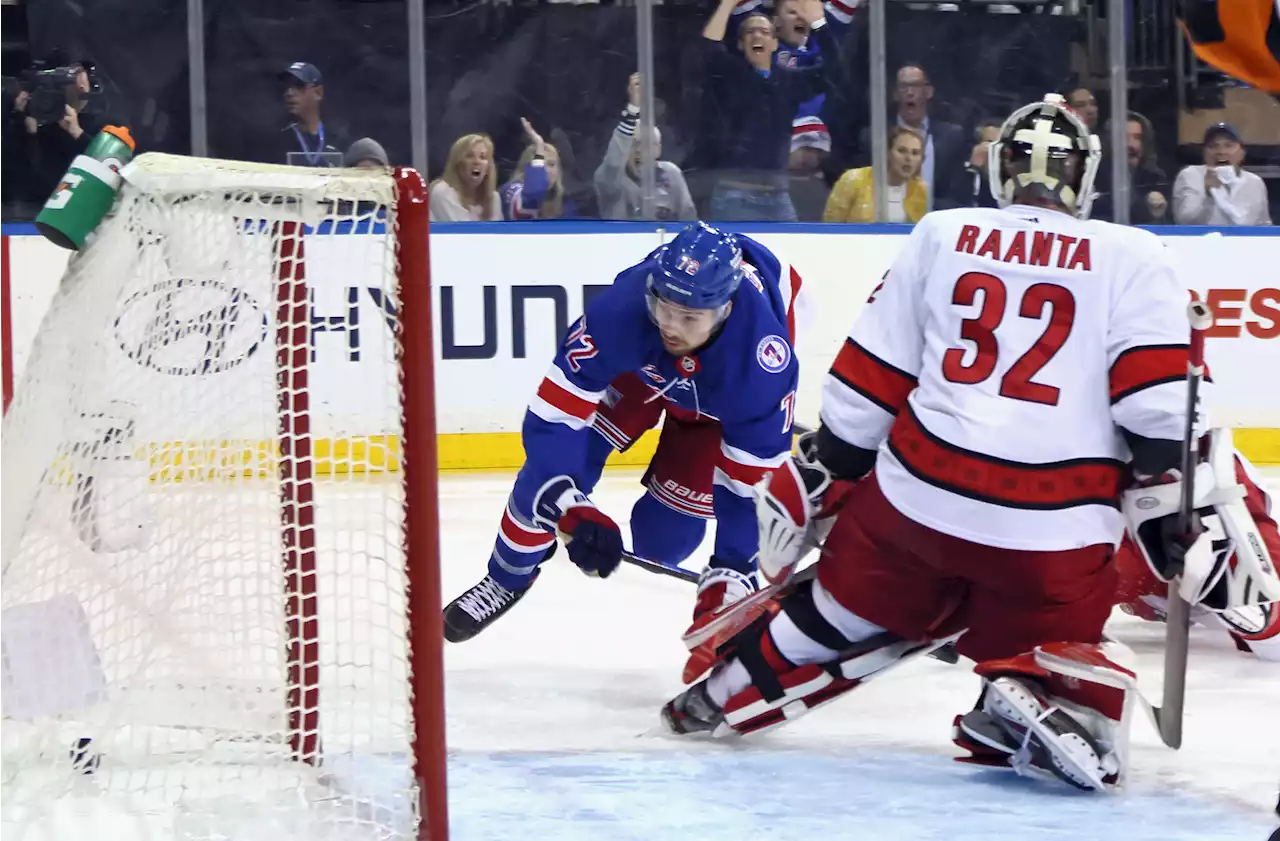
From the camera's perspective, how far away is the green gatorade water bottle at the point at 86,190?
76.5 inches

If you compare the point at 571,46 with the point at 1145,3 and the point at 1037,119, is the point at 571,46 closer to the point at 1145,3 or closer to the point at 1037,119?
the point at 1145,3

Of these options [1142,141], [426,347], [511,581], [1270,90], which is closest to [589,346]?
[511,581]

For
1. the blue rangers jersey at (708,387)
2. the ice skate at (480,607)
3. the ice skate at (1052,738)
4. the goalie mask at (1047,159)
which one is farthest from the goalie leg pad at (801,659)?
the ice skate at (480,607)

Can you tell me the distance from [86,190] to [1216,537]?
1604 millimetres

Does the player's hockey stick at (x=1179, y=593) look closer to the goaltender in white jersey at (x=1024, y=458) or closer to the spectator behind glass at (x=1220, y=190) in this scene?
the goaltender in white jersey at (x=1024, y=458)

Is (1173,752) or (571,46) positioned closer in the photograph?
(1173,752)

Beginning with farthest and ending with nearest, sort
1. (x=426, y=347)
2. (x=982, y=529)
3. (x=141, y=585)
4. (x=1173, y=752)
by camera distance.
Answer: (x=1173, y=752), (x=982, y=529), (x=141, y=585), (x=426, y=347)

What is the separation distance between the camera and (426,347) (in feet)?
6.07

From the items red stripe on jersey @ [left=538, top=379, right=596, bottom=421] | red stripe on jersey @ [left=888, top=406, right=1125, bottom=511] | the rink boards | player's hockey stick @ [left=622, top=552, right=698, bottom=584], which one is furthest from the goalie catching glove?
the rink boards

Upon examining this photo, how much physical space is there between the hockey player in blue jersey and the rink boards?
7.80 ft

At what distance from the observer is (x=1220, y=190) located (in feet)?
19.4

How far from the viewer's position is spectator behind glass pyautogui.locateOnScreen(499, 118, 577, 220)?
5680mm

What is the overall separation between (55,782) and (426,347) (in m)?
0.78

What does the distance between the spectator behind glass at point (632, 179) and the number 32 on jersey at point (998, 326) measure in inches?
139
